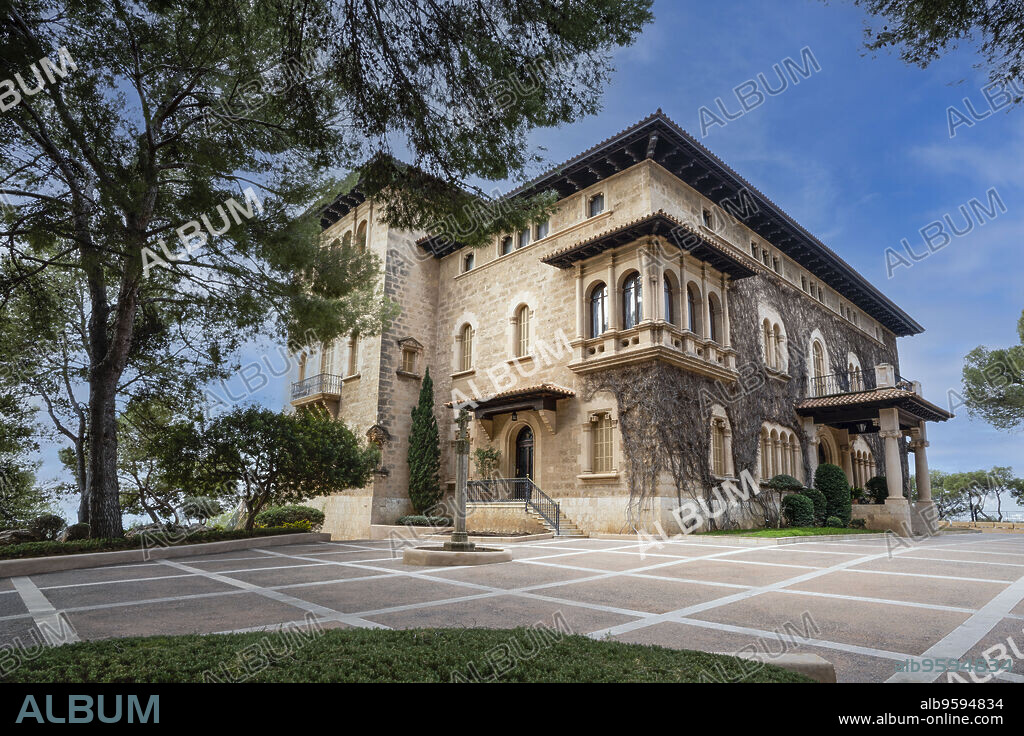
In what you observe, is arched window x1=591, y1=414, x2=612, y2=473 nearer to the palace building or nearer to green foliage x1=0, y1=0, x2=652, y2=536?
the palace building

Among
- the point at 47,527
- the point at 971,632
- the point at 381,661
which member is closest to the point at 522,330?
the point at 47,527

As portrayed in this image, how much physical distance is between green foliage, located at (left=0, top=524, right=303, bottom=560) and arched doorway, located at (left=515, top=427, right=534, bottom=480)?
848 cm

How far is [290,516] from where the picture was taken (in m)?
19.8

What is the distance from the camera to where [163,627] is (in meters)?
4.90

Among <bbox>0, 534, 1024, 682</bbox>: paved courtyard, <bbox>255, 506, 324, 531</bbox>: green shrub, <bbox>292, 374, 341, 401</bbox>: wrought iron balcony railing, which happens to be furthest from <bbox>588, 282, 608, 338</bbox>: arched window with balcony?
A: <bbox>255, 506, 324, 531</bbox>: green shrub

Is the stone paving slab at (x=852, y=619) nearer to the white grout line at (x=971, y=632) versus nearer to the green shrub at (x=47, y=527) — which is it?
the white grout line at (x=971, y=632)

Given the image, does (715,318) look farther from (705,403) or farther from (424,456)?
(424,456)

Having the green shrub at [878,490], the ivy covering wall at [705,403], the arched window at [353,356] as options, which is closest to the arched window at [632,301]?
the ivy covering wall at [705,403]

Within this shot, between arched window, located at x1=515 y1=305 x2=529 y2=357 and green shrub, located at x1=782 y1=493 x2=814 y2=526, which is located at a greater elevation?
arched window, located at x1=515 y1=305 x2=529 y2=357

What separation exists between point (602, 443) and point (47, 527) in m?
13.7

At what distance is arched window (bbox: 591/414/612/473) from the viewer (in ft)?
54.2

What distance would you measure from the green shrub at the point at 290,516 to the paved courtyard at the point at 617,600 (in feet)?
30.8

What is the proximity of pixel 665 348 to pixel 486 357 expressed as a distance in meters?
7.46

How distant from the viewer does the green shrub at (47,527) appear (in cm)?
1271
